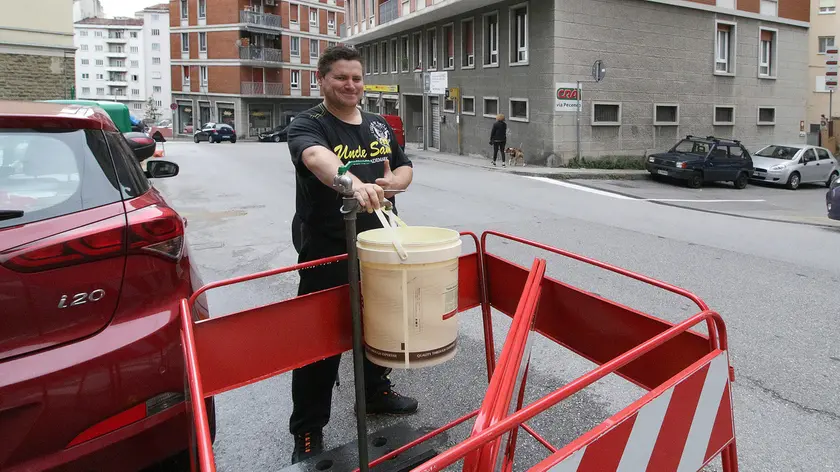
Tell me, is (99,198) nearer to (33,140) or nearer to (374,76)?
(33,140)

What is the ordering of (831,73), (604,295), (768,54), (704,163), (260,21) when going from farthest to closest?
1. (260,21)
2. (768,54)
3. (831,73)
4. (704,163)
5. (604,295)

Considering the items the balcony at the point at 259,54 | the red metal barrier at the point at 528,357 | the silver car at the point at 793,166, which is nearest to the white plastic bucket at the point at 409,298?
the red metal barrier at the point at 528,357

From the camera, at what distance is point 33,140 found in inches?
98.4

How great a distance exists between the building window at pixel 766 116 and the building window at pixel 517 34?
1213 cm

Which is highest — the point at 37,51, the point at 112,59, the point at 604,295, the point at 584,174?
the point at 112,59

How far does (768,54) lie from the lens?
2858 centimetres

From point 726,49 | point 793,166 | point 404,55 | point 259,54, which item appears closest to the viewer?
point 793,166

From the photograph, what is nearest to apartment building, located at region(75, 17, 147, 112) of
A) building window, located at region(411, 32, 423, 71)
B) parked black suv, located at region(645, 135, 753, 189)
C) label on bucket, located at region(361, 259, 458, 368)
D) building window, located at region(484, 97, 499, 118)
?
building window, located at region(411, 32, 423, 71)

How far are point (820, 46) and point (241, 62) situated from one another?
48.0 meters

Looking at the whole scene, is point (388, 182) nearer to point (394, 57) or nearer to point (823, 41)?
point (394, 57)

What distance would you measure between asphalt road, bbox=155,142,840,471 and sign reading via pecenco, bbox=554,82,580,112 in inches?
333

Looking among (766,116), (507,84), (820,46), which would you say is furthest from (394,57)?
(820,46)

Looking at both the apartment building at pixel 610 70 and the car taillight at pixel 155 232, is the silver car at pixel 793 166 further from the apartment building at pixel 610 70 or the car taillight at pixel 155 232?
the car taillight at pixel 155 232

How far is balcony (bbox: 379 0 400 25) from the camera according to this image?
104ft
